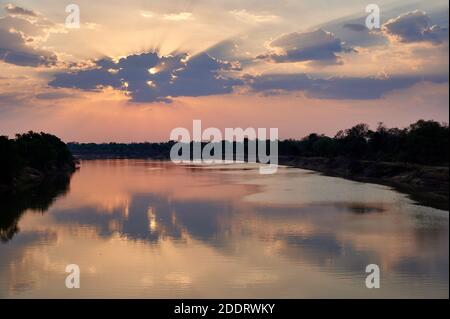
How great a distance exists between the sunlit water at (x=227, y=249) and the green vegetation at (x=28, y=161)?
1479 cm

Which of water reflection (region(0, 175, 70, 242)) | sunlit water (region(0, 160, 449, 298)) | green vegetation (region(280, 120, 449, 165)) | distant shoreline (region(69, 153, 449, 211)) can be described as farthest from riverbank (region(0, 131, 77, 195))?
green vegetation (region(280, 120, 449, 165))

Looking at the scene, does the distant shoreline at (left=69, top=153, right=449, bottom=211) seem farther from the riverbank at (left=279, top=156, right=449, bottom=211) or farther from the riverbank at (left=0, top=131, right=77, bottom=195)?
the riverbank at (left=0, top=131, right=77, bottom=195)

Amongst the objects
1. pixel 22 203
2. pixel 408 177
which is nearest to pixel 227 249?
pixel 22 203

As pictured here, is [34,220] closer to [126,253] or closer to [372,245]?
[126,253]

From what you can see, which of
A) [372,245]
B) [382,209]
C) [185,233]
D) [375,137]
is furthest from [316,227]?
[375,137]

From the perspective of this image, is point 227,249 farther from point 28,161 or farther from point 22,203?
point 28,161

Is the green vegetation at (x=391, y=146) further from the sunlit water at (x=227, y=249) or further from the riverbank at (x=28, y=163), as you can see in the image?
the riverbank at (x=28, y=163)

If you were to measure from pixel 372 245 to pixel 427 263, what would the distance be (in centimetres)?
541

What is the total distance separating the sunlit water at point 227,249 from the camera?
23719 millimetres

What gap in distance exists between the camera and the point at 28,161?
301 feet

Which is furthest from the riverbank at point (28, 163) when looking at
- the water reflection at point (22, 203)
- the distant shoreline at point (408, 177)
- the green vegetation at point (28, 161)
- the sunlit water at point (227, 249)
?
the distant shoreline at point (408, 177)

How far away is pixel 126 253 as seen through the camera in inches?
1211

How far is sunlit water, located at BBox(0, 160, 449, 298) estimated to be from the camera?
2372 cm

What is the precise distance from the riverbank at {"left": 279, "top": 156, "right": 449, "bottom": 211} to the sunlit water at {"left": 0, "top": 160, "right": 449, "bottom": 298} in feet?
27.3
